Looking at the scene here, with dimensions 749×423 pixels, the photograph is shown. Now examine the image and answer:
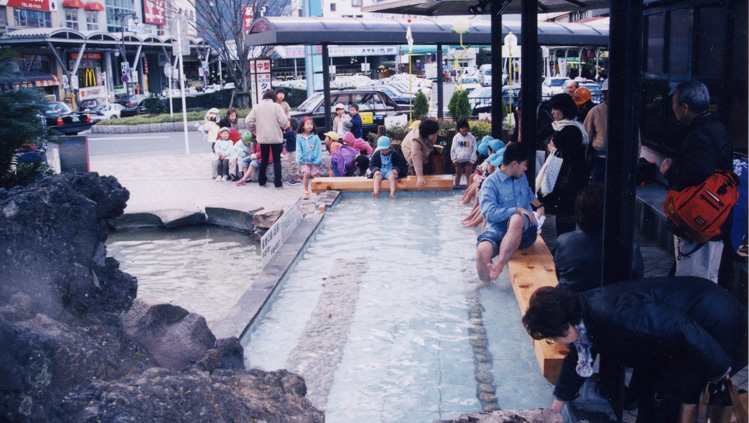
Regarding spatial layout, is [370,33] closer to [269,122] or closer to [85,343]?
[269,122]

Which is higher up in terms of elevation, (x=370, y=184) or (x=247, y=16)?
(x=247, y=16)

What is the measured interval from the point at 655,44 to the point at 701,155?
24.1 ft

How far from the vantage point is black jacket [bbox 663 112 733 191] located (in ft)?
14.6

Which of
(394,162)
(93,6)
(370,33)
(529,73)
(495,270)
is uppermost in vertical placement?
(93,6)

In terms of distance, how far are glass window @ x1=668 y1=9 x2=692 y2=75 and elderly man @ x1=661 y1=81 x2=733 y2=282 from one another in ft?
16.5

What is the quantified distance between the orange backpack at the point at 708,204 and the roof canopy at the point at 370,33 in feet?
35.5

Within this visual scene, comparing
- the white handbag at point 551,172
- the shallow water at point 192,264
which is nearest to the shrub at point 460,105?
the shallow water at point 192,264

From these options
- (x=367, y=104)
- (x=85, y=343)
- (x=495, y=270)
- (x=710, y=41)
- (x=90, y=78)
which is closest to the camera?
(x=85, y=343)

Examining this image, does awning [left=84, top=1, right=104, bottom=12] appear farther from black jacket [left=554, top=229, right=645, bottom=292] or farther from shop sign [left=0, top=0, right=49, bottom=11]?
black jacket [left=554, top=229, right=645, bottom=292]

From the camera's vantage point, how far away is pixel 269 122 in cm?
1298

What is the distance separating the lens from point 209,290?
805 centimetres

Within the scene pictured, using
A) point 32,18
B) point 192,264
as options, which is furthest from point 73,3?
point 192,264

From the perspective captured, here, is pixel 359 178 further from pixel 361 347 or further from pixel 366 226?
pixel 361 347

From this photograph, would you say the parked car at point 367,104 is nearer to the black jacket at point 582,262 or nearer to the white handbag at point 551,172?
the white handbag at point 551,172
